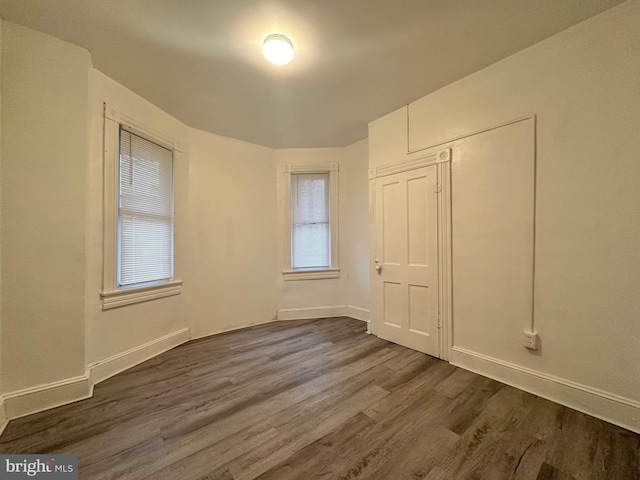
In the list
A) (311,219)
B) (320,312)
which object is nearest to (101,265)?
(311,219)

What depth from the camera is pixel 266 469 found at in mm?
1269

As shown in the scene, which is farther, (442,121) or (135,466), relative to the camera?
(442,121)

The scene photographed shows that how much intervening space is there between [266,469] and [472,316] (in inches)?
77.9

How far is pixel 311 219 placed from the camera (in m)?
3.95


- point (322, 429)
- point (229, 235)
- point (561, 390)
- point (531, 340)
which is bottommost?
point (322, 429)

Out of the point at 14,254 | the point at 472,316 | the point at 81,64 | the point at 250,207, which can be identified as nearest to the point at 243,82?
the point at 81,64

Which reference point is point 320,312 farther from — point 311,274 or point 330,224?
point 330,224

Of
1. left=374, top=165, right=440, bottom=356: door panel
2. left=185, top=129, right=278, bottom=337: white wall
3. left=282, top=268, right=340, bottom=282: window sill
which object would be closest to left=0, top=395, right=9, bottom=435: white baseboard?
left=185, top=129, right=278, bottom=337: white wall

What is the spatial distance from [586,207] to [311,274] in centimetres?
303

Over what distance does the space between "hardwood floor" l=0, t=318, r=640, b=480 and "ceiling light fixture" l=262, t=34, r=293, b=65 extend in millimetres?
2543

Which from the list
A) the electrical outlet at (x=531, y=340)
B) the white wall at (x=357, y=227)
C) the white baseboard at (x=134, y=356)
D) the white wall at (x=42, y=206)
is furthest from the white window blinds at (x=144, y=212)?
the electrical outlet at (x=531, y=340)

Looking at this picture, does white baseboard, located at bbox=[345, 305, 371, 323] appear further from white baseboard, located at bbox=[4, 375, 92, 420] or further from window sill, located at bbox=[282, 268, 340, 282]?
white baseboard, located at bbox=[4, 375, 92, 420]

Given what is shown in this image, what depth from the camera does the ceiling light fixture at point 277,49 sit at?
176cm

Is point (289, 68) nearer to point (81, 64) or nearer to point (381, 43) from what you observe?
point (381, 43)
